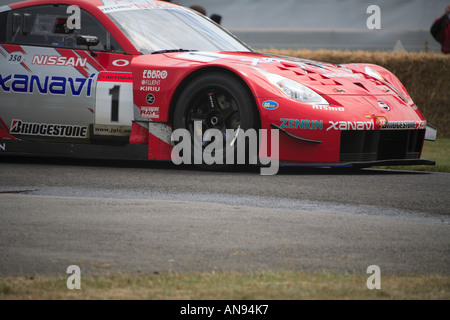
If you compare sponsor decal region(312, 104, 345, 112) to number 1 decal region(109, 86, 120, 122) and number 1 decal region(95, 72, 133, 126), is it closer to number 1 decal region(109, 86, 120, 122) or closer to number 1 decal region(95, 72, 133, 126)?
number 1 decal region(95, 72, 133, 126)

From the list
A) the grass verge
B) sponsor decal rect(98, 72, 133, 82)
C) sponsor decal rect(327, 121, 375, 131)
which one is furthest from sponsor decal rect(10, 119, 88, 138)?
the grass verge

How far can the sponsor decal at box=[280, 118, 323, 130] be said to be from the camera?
7.14 metres

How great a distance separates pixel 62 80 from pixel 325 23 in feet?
44.2

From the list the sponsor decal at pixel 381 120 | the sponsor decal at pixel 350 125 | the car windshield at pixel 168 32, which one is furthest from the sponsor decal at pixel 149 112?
the sponsor decal at pixel 381 120

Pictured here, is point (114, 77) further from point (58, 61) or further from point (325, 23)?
point (325, 23)

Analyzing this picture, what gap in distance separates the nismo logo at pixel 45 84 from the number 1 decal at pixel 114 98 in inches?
4.6

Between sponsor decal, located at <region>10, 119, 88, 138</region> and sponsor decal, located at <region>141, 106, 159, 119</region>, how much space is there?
552mm

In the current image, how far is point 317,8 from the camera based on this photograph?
67.8 feet

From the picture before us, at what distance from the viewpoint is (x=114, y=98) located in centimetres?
771

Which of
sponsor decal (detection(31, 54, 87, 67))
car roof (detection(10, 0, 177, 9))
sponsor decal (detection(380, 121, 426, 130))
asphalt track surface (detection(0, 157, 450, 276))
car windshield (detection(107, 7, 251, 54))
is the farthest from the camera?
car roof (detection(10, 0, 177, 9))

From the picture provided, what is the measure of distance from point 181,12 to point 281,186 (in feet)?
8.37

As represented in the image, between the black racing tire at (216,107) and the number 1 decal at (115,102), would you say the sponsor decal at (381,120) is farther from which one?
the number 1 decal at (115,102)

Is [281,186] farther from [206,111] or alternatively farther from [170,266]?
[170,266]
